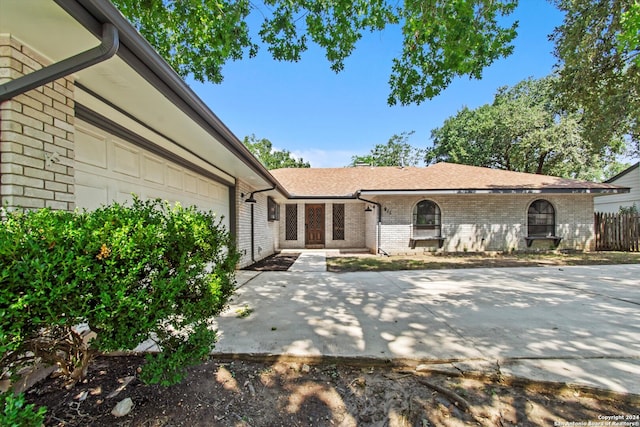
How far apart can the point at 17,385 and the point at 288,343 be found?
2093mm

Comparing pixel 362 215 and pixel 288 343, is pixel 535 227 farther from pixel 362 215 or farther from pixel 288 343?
pixel 288 343

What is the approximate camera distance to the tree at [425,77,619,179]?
18.2m

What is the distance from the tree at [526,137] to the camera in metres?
18.2

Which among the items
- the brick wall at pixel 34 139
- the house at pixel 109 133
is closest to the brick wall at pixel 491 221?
the house at pixel 109 133

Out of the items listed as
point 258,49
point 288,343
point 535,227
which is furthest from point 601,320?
point 535,227

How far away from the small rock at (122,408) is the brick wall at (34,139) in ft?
5.27

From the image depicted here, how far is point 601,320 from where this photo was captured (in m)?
3.53

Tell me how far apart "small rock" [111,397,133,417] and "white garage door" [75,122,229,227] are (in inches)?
83.8

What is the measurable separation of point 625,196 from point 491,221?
1390 cm

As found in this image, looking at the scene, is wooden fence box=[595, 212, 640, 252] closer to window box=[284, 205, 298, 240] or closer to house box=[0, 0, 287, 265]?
window box=[284, 205, 298, 240]

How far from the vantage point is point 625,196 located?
1709 cm

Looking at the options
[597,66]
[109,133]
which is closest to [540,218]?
[597,66]

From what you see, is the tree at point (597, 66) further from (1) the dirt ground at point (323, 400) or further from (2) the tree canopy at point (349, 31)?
(1) the dirt ground at point (323, 400)

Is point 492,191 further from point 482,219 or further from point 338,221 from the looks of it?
point 338,221
